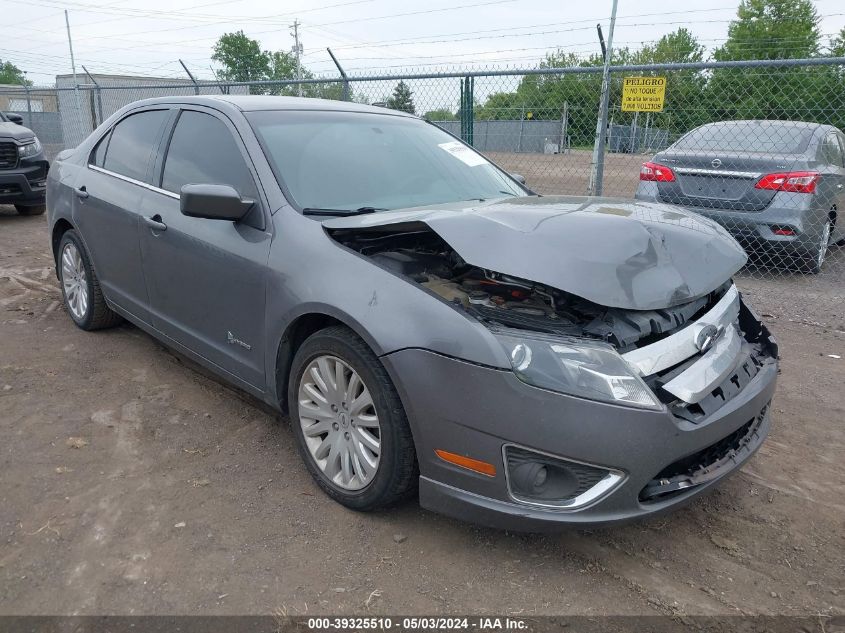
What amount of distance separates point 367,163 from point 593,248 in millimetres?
1445

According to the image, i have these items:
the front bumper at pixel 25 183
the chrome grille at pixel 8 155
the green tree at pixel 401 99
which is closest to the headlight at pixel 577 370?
the green tree at pixel 401 99

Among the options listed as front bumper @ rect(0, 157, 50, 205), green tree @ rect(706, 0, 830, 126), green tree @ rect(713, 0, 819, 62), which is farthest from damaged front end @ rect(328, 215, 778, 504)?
green tree @ rect(713, 0, 819, 62)

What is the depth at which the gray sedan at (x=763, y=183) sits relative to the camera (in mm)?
6238

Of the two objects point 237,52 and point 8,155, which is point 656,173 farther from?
point 237,52

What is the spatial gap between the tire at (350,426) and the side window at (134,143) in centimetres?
184

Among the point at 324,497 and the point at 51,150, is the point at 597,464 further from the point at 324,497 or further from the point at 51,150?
the point at 51,150

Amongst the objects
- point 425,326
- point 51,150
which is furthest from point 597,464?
point 51,150

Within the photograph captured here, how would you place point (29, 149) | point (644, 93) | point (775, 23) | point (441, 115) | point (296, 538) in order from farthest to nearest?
point (775, 23) → point (29, 149) → point (441, 115) → point (644, 93) → point (296, 538)

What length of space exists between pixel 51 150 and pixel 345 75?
15.8m

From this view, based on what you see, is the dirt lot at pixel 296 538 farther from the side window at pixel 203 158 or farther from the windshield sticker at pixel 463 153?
the windshield sticker at pixel 463 153

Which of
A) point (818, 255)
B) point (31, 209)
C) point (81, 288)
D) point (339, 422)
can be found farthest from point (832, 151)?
point (31, 209)

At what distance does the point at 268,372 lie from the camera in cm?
302

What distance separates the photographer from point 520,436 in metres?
2.19

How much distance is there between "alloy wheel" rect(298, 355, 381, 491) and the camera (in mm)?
2588
